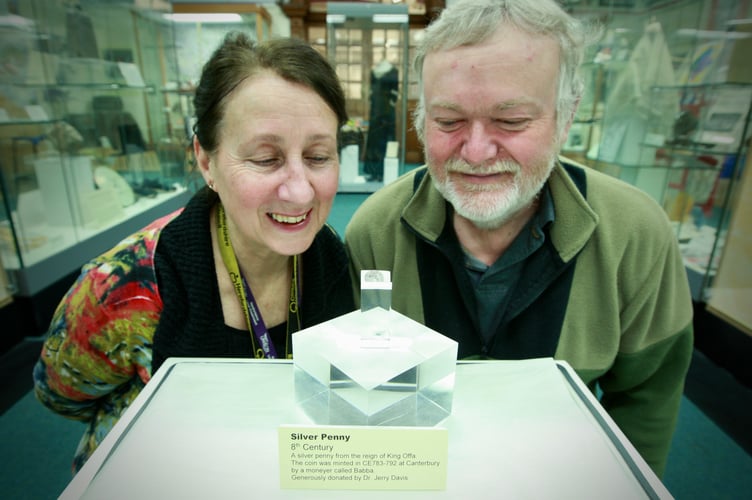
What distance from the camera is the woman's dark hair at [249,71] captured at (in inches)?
38.6

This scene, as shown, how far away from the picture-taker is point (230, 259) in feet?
3.69

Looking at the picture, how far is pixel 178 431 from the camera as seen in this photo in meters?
0.60

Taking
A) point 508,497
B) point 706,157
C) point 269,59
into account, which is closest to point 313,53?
point 269,59

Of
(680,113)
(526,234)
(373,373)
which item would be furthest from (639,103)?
(373,373)

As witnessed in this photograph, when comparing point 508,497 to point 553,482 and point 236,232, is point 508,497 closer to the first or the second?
point 553,482

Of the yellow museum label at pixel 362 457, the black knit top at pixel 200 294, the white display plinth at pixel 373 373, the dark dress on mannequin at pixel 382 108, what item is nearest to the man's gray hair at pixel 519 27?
the black knit top at pixel 200 294


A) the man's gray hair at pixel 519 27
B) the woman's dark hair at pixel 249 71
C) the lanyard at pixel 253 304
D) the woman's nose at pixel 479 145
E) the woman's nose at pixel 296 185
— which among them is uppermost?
the man's gray hair at pixel 519 27

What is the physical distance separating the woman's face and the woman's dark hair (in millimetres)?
Result: 21

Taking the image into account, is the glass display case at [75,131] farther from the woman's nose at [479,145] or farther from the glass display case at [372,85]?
the woman's nose at [479,145]

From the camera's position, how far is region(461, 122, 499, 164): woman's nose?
3.71 ft

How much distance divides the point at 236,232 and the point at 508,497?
2.90 ft

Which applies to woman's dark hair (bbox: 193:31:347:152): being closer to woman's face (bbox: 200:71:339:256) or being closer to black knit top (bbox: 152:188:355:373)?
woman's face (bbox: 200:71:339:256)

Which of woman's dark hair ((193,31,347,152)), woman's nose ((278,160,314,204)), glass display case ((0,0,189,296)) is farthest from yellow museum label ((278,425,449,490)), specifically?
glass display case ((0,0,189,296))

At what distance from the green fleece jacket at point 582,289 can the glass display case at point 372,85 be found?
4314mm
